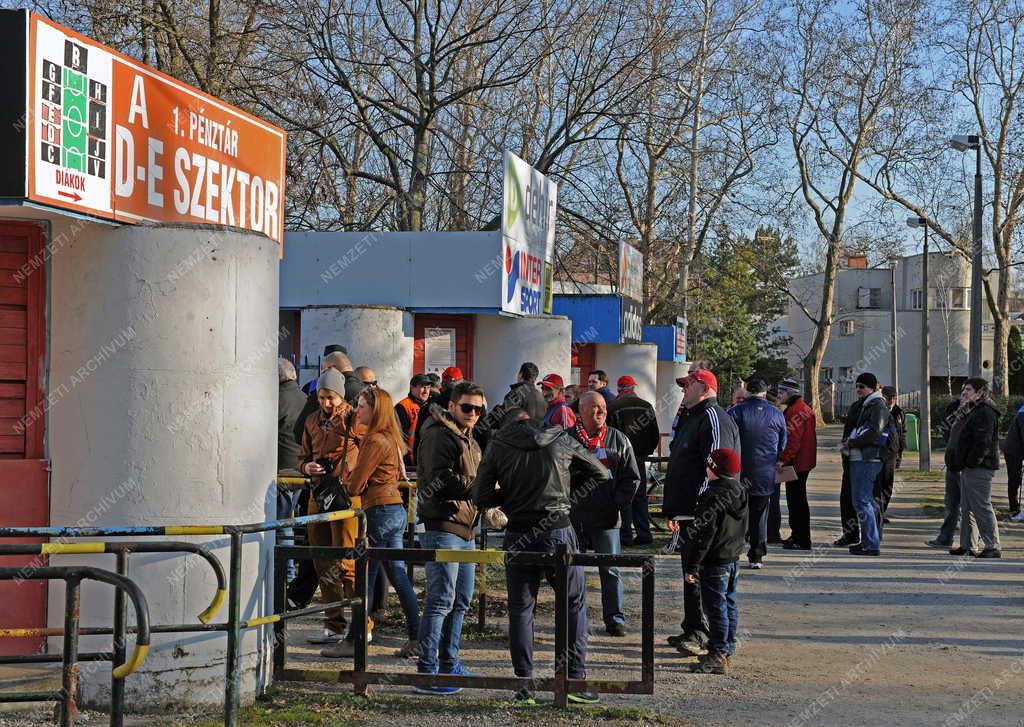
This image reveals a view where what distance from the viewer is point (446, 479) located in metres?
7.41

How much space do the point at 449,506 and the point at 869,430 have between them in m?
7.05

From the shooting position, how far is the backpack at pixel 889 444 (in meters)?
13.3

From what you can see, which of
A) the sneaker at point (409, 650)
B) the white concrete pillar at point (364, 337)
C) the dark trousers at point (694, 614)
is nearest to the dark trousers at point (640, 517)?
the white concrete pillar at point (364, 337)

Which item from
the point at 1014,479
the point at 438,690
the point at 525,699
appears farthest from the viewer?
the point at 1014,479

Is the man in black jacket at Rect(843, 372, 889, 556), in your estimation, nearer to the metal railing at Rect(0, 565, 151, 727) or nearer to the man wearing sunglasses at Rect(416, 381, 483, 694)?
the man wearing sunglasses at Rect(416, 381, 483, 694)

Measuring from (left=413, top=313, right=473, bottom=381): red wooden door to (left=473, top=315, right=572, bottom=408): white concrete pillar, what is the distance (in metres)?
0.13

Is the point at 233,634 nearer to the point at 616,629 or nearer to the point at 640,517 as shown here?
the point at 616,629

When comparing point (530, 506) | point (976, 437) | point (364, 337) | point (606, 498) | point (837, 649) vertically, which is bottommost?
point (837, 649)

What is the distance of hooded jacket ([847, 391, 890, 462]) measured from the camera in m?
13.1

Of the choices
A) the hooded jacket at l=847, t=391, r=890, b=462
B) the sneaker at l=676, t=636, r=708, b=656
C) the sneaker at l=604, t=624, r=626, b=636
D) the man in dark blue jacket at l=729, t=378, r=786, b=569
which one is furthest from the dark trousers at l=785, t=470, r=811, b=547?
the sneaker at l=676, t=636, r=708, b=656

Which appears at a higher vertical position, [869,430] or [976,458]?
[869,430]

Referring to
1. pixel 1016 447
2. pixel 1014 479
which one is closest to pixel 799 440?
pixel 1016 447

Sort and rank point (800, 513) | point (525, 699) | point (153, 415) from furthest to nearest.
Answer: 1. point (800, 513)
2. point (525, 699)
3. point (153, 415)

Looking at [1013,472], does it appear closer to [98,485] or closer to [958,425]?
[958,425]
